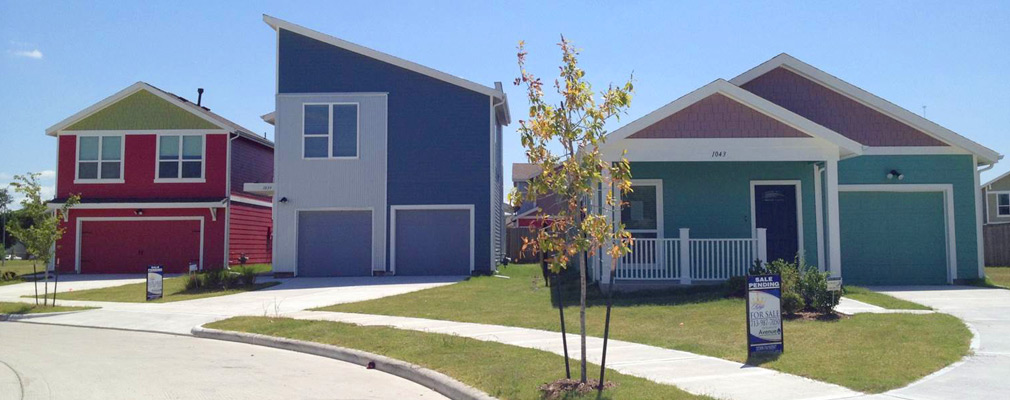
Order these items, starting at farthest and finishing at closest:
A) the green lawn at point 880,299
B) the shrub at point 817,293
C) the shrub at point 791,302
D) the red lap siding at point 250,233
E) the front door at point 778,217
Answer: the red lap siding at point 250,233 → the front door at point 778,217 → the green lawn at point 880,299 → the shrub at point 791,302 → the shrub at point 817,293

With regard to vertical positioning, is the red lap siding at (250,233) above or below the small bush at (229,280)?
above

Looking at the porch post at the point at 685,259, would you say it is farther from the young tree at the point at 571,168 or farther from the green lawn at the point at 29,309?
the green lawn at the point at 29,309

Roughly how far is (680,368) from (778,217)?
9.74m

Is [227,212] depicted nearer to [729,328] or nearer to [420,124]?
[420,124]

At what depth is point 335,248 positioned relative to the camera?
82.2ft

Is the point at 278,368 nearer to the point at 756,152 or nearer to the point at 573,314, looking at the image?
the point at 573,314

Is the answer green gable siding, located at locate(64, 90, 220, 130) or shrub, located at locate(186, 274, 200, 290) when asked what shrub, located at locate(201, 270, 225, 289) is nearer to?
shrub, located at locate(186, 274, 200, 290)

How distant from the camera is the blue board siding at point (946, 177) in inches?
701

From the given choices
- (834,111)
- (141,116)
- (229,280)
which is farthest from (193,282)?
(834,111)

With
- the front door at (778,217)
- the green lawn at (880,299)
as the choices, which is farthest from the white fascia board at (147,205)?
the green lawn at (880,299)

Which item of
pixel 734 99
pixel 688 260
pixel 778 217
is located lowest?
pixel 688 260

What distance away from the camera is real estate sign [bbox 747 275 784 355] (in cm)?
909

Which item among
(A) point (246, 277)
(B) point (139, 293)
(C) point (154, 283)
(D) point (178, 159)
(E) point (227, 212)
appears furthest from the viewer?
(D) point (178, 159)

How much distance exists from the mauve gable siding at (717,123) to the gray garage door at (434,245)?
10.5 m
